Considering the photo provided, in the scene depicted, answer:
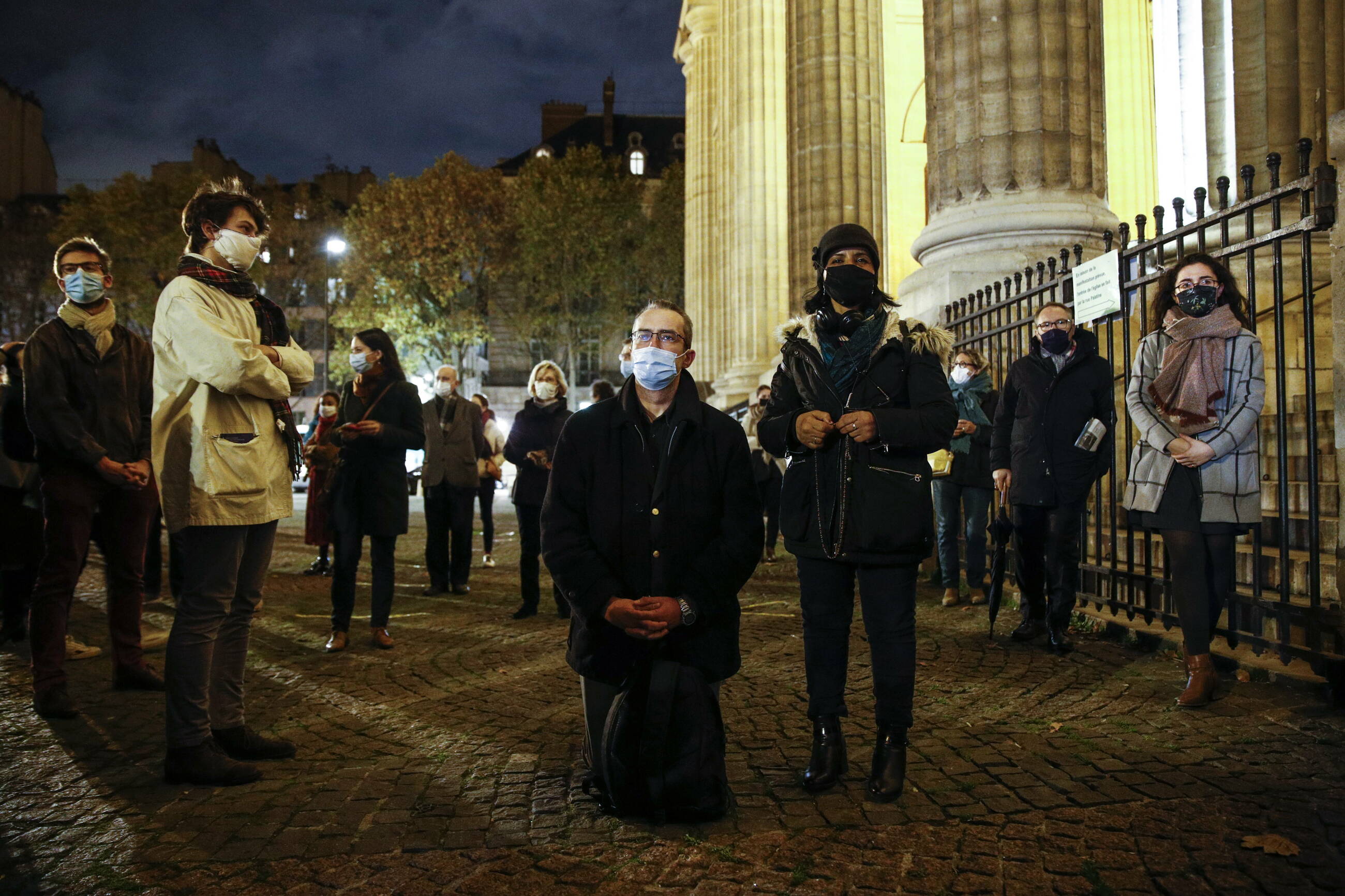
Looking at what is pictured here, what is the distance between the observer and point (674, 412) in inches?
136

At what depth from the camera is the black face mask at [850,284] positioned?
3.61 metres

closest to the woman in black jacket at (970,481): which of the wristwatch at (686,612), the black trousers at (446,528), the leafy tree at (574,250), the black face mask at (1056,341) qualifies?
the black face mask at (1056,341)

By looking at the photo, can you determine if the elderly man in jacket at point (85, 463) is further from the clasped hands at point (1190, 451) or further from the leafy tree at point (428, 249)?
the leafy tree at point (428, 249)

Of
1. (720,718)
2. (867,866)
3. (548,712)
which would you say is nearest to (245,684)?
(548,712)

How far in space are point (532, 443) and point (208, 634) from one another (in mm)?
4002

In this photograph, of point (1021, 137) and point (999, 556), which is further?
point (1021, 137)

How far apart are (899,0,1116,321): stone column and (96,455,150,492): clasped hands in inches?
259

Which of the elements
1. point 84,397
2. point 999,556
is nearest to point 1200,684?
point 999,556

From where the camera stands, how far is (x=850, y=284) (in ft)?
11.8

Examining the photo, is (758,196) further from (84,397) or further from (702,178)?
(84,397)

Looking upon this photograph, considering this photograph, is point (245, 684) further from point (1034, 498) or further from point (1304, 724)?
point (1304, 724)

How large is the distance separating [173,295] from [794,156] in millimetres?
11674

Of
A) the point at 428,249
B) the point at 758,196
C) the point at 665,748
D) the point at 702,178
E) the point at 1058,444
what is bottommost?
the point at 665,748

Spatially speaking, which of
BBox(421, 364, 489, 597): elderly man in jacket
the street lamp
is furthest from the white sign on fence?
the street lamp
